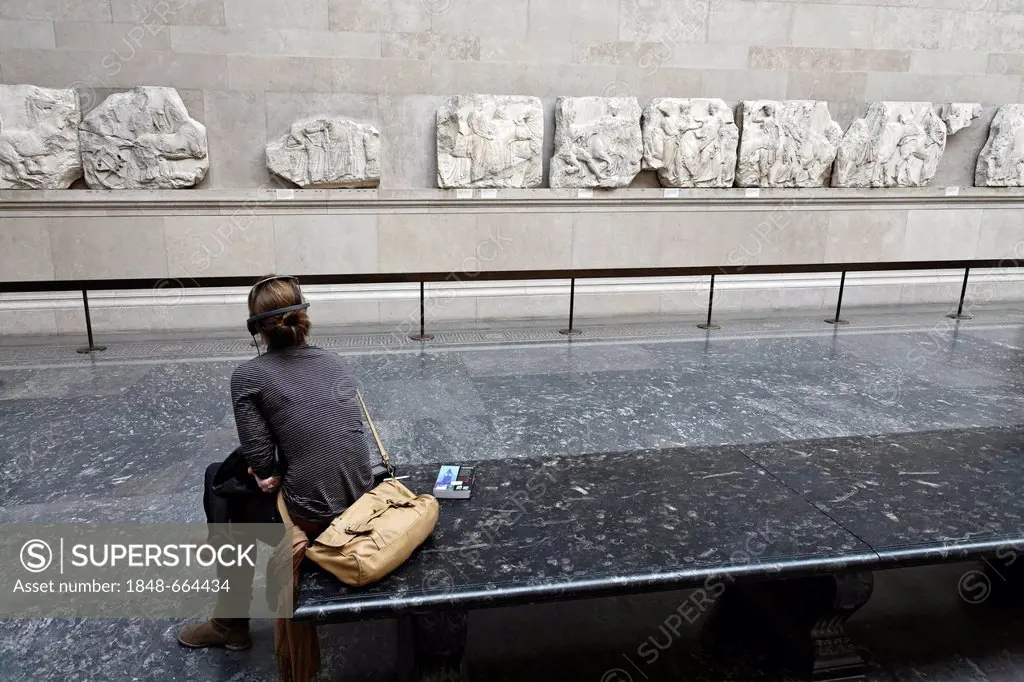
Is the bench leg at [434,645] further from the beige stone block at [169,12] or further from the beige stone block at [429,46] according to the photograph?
the beige stone block at [169,12]

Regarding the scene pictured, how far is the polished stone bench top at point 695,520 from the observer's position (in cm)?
197

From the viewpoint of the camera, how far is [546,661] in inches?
95.4

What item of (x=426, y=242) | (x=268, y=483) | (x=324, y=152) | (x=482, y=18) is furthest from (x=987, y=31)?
(x=268, y=483)

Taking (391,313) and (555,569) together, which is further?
(391,313)

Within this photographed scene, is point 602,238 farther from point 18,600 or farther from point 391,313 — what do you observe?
point 18,600

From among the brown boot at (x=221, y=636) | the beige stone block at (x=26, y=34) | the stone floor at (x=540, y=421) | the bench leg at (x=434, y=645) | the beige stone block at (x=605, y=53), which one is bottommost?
the stone floor at (x=540, y=421)

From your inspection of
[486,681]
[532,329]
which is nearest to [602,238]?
[532,329]

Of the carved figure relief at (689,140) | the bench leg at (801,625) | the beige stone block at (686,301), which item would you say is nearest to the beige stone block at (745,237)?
the beige stone block at (686,301)

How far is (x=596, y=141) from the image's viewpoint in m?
7.41

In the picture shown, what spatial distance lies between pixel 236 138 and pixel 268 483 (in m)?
5.62

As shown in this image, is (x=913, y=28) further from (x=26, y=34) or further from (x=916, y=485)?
(x=26, y=34)

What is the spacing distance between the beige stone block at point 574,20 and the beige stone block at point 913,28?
10.8ft

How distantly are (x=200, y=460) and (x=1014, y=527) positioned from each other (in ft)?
12.4

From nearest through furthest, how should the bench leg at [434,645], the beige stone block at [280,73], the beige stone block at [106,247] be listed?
the bench leg at [434,645] → the beige stone block at [106,247] → the beige stone block at [280,73]
